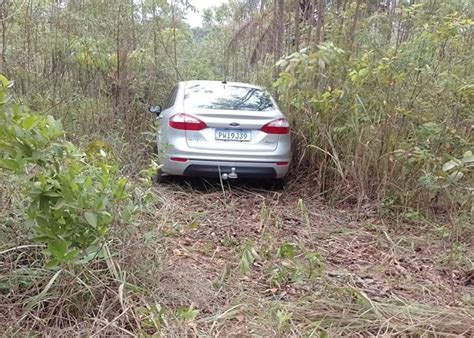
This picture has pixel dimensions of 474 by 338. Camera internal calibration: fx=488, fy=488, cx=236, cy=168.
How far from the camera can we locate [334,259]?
4.27 metres

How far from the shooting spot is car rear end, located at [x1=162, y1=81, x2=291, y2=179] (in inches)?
225

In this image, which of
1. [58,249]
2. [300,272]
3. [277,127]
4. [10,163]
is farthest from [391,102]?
[10,163]

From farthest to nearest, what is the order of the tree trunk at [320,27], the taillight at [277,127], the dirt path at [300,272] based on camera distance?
the tree trunk at [320,27] → the taillight at [277,127] → the dirt path at [300,272]

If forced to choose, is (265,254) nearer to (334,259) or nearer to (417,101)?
(334,259)

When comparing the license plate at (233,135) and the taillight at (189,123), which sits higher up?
the taillight at (189,123)

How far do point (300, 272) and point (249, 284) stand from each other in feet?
1.29

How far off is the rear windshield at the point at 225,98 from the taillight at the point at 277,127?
0.29 meters

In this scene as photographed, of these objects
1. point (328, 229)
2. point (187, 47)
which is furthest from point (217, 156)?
point (187, 47)

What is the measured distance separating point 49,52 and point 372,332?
7.11 meters

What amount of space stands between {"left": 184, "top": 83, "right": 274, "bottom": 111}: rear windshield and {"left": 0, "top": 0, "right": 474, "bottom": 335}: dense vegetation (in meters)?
0.34

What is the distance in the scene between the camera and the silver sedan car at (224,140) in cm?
572

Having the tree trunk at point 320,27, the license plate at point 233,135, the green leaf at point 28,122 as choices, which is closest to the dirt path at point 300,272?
the license plate at point 233,135

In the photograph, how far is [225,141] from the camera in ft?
18.9

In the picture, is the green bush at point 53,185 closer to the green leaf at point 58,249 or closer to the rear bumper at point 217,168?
the green leaf at point 58,249
